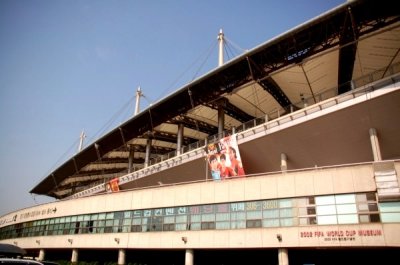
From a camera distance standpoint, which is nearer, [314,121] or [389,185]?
[389,185]

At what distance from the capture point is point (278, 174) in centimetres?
2361

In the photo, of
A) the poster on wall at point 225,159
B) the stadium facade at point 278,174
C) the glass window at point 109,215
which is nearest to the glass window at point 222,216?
the stadium facade at point 278,174

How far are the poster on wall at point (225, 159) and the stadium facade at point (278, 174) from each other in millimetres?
111

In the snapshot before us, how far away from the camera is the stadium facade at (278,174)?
21125 millimetres

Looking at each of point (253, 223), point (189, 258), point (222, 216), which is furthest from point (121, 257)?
point (253, 223)

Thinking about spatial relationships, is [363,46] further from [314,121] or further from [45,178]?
[45,178]

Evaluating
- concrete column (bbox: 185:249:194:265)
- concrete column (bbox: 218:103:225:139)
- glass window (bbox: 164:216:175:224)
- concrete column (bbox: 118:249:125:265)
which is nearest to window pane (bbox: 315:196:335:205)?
concrete column (bbox: 185:249:194:265)

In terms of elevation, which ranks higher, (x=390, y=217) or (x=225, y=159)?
(x=225, y=159)

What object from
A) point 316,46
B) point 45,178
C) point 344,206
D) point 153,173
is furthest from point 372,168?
point 45,178

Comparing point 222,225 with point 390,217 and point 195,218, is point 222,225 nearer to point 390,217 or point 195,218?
point 195,218

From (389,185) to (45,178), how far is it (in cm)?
6424

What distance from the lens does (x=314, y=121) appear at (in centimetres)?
2814

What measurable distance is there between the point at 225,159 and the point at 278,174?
10.7 m

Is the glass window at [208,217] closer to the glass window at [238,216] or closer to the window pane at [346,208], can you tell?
the glass window at [238,216]
